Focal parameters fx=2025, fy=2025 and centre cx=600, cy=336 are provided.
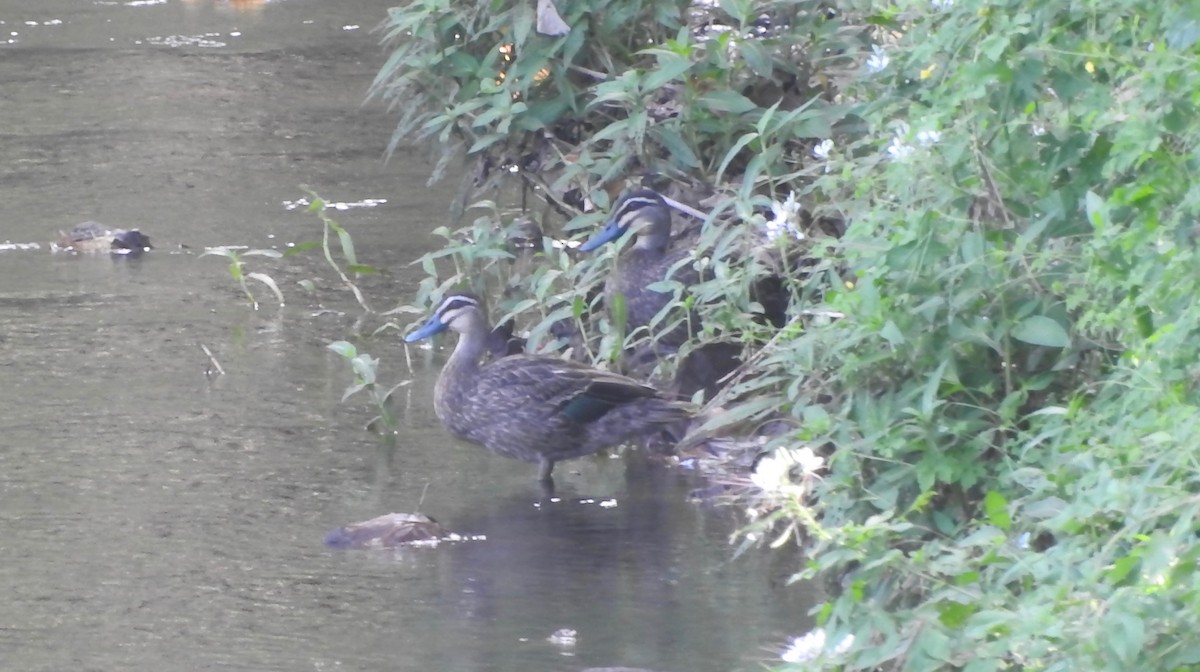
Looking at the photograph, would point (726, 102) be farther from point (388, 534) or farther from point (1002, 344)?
point (1002, 344)

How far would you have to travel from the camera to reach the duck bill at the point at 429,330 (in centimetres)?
712

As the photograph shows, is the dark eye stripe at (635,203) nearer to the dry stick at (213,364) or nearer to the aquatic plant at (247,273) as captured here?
the dry stick at (213,364)

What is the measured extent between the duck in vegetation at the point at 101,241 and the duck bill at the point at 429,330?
238cm

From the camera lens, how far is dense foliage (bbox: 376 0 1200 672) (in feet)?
11.1

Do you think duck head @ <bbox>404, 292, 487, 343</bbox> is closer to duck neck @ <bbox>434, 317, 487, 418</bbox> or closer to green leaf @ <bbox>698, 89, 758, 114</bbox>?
duck neck @ <bbox>434, 317, 487, 418</bbox>

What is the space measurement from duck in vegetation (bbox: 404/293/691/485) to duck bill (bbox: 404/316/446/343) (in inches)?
11.2

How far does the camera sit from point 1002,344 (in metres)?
4.50

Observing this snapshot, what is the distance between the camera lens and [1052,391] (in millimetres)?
4641

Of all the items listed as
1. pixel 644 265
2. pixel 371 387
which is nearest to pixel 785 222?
pixel 644 265

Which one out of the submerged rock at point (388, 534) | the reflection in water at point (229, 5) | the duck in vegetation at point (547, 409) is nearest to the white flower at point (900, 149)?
the submerged rock at point (388, 534)

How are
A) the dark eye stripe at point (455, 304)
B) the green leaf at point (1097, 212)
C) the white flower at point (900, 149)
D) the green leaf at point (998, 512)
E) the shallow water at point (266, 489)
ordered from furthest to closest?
the dark eye stripe at point (455, 304) < the shallow water at point (266, 489) < the white flower at point (900, 149) < the green leaf at point (1097, 212) < the green leaf at point (998, 512)

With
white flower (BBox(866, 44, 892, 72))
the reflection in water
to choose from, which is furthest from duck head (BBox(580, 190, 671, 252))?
the reflection in water

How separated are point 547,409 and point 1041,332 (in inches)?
94.2

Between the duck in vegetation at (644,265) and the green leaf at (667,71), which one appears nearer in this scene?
the green leaf at (667,71)
